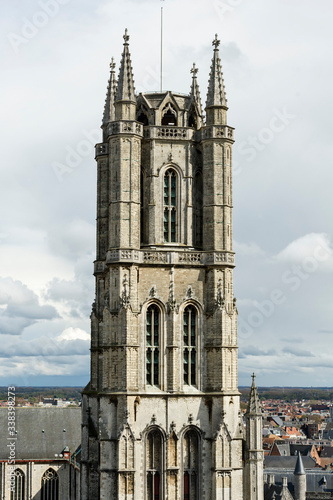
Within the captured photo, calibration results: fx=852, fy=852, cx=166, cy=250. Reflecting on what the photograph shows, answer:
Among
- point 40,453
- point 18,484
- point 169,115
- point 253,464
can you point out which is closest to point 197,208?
point 169,115

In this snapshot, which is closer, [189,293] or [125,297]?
[125,297]

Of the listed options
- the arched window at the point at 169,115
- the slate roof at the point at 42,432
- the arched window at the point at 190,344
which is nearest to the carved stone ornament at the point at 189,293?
the arched window at the point at 190,344

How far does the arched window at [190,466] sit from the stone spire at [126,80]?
23964mm

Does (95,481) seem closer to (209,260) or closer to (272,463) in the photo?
(209,260)

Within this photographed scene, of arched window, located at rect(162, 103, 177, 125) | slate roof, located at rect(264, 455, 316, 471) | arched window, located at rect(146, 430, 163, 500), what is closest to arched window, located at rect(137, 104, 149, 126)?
arched window, located at rect(162, 103, 177, 125)

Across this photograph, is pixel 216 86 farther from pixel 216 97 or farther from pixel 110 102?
pixel 110 102

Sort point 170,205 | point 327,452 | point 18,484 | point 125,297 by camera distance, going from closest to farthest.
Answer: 1. point 125,297
2. point 170,205
3. point 18,484
4. point 327,452

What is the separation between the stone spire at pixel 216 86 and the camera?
62.0 m

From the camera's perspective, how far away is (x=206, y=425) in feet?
192

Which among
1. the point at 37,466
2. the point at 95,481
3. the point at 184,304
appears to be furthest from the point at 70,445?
the point at 184,304

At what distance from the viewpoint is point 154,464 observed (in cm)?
5744

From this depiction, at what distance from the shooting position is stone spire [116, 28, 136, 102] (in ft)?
199

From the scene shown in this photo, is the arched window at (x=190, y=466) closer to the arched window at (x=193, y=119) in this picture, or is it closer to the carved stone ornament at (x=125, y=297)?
the carved stone ornament at (x=125, y=297)

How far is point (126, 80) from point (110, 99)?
5.96 meters
